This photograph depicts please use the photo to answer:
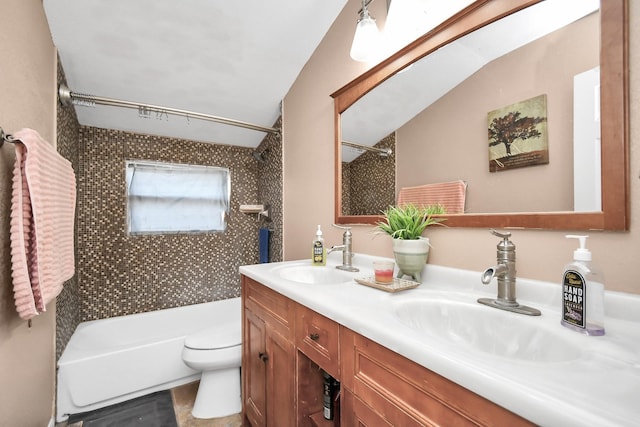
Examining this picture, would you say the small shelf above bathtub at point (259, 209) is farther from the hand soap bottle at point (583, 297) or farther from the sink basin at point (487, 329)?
the hand soap bottle at point (583, 297)

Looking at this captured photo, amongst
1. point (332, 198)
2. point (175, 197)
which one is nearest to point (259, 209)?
point (175, 197)

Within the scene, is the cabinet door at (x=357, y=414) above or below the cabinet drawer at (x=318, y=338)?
below

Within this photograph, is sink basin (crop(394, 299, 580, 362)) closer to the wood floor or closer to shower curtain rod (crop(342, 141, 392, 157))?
shower curtain rod (crop(342, 141, 392, 157))

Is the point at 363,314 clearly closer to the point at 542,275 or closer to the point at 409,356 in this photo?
the point at 409,356

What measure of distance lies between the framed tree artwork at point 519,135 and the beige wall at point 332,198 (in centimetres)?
18

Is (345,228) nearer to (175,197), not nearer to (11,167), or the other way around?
(11,167)

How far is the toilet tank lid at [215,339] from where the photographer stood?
5.69 feet

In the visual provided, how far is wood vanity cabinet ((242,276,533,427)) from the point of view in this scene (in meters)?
0.51

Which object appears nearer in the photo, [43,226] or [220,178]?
[43,226]

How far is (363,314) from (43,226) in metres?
1.29

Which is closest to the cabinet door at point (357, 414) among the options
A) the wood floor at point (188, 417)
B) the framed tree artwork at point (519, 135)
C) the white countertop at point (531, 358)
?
the white countertop at point (531, 358)

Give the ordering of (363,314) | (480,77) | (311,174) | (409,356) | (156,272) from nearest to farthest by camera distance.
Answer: (409,356) → (363,314) → (480,77) → (311,174) → (156,272)

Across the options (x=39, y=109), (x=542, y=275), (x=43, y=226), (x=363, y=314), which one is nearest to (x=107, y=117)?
(x=39, y=109)

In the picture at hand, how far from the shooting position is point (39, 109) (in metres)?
1.35
